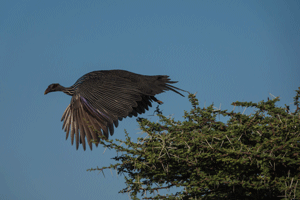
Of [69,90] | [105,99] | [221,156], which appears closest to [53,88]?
[69,90]

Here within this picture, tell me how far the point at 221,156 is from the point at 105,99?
114 inches

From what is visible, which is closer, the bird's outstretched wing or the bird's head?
the bird's outstretched wing

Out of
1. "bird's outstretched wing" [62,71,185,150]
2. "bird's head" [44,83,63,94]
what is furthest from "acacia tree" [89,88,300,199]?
"bird's head" [44,83,63,94]

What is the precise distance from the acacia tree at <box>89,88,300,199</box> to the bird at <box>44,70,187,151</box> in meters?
1.25

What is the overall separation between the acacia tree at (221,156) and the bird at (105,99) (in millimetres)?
1247

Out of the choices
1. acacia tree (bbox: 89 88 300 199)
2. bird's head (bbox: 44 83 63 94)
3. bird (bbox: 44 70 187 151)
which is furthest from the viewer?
bird's head (bbox: 44 83 63 94)

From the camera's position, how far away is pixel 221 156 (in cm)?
406

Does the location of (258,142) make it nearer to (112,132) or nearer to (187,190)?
(187,190)

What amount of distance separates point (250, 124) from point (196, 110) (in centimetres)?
84

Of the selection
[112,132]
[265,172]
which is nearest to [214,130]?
[265,172]

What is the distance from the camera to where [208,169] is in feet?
14.5

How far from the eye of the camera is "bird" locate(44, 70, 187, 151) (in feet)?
19.5

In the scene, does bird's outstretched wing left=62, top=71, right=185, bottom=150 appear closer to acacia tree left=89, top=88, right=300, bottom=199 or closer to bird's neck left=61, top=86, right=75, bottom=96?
bird's neck left=61, top=86, right=75, bottom=96

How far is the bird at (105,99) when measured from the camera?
19.5 feet
